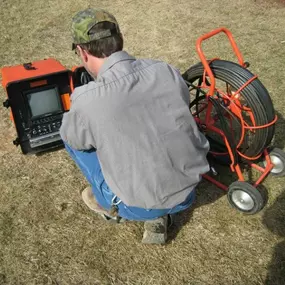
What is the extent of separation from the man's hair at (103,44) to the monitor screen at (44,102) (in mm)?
1268

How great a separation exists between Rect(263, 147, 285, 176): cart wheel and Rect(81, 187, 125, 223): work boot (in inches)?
57.7

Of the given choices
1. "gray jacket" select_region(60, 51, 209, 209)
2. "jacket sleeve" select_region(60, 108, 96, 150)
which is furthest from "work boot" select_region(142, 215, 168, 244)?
"jacket sleeve" select_region(60, 108, 96, 150)

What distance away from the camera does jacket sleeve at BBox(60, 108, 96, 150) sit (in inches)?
78.2

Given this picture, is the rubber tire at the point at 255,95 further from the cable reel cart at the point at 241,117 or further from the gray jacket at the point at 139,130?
the gray jacket at the point at 139,130

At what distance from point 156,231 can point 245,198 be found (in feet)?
2.59

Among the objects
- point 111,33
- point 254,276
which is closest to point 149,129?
point 111,33

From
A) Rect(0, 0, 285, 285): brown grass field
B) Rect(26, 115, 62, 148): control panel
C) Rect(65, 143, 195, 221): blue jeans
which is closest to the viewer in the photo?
Rect(65, 143, 195, 221): blue jeans

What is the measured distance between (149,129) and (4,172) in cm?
197

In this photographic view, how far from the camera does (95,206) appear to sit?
2.85 metres

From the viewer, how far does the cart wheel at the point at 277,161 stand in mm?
3193

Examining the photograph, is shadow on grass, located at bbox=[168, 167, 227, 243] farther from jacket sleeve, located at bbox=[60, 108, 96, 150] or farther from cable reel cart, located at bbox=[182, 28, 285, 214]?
jacket sleeve, located at bbox=[60, 108, 96, 150]

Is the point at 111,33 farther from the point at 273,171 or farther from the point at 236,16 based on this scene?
the point at 236,16

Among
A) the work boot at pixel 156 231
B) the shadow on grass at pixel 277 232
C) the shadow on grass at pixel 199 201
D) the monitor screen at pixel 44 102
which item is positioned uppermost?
the monitor screen at pixel 44 102

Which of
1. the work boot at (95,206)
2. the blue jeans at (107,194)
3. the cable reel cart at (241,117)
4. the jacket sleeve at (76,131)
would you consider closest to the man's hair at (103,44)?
the jacket sleeve at (76,131)
